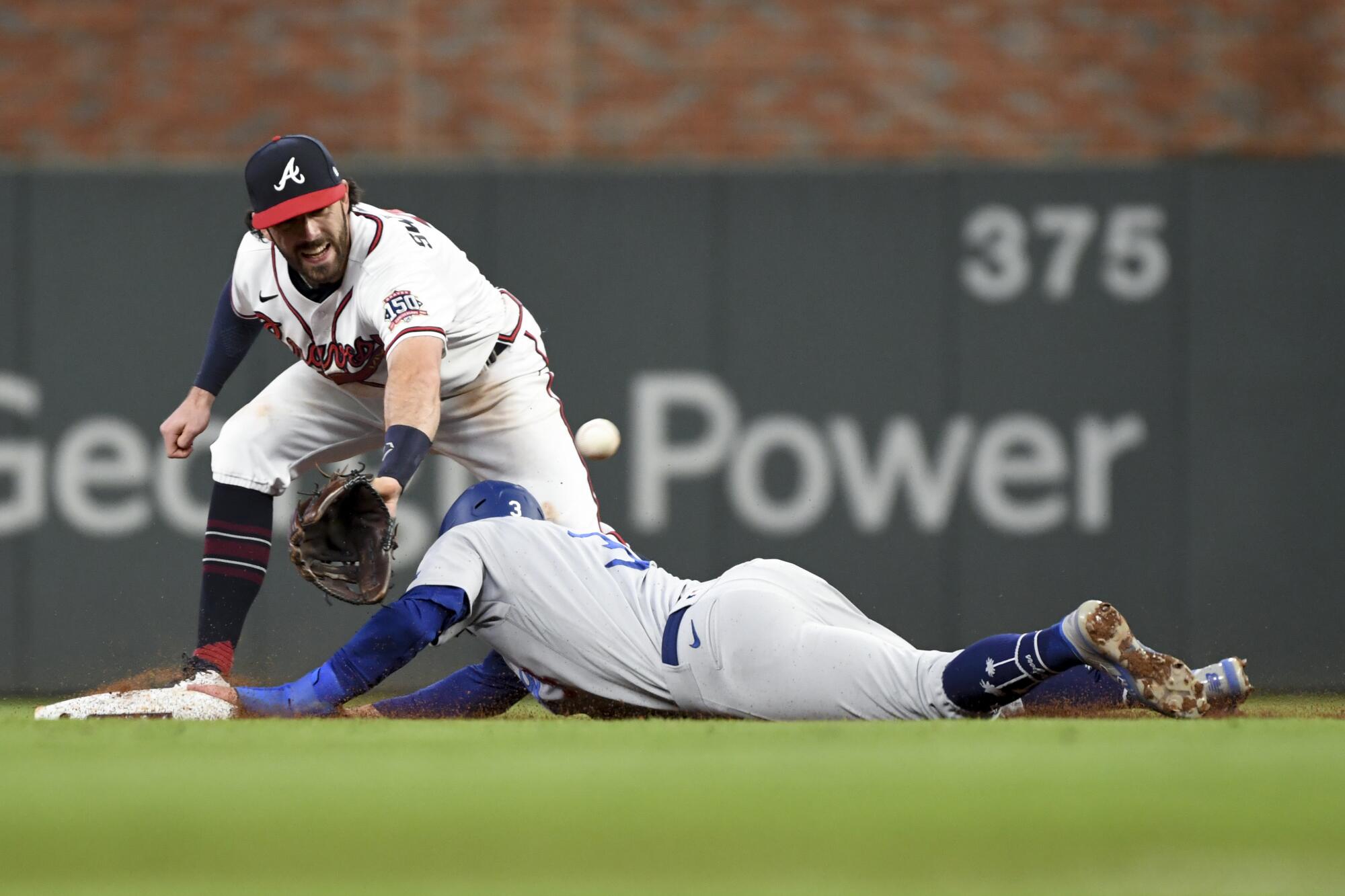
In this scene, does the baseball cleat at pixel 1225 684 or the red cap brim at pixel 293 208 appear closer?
the baseball cleat at pixel 1225 684

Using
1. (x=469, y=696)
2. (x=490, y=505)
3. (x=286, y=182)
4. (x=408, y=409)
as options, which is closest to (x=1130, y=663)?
(x=490, y=505)

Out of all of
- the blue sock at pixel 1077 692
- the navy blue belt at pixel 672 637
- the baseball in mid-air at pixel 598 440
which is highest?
the baseball in mid-air at pixel 598 440

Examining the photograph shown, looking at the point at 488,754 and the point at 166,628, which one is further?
the point at 166,628

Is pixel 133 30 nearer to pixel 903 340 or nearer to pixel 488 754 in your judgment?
pixel 903 340

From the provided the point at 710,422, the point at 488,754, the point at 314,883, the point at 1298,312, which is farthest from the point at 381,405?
the point at 1298,312

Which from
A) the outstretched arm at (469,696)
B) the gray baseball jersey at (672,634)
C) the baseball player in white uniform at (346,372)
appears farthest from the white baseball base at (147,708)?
the gray baseball jersey at (672,634)

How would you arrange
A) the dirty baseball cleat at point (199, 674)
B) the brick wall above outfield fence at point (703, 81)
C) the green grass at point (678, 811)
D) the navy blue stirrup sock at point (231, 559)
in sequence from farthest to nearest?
the brick wall above outfield fence at point (703, 81), the navy blue stirrup sock at point (231, 559), the dirty baseball cleat at point (199, 674), the green grass at point (678, 811)

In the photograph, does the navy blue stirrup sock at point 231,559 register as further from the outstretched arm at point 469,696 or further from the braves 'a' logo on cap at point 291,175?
the braves 'a' logo on cap at point 291,175
